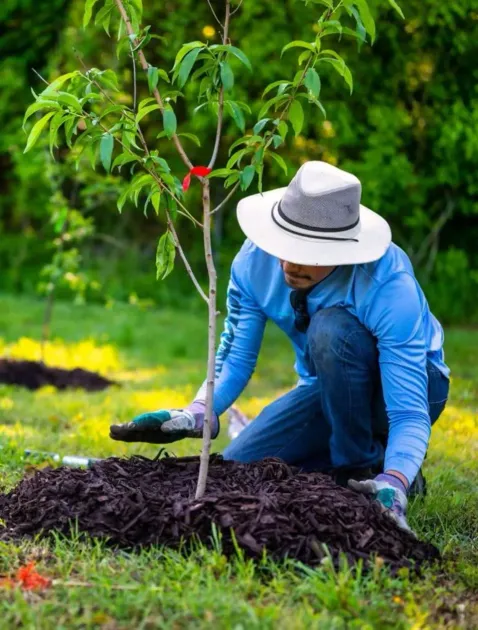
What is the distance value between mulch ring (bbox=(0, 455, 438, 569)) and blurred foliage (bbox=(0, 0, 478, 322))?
3.53m

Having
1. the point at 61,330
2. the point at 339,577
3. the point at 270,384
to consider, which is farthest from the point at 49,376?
the point at 339,577

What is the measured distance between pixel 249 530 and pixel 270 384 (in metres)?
3.56

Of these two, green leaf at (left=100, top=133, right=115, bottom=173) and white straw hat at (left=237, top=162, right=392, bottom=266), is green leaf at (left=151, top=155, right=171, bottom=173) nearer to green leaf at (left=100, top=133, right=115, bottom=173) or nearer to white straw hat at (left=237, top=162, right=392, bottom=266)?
green leaf at (left=100, top=133, right=115, bottom=173)

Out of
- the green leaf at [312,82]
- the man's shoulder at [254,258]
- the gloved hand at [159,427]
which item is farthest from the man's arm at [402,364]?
the green leaf at [312,82]

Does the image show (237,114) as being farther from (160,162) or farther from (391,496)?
(391,496)

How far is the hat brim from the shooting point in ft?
9.55

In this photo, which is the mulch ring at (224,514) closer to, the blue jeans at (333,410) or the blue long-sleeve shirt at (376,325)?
the blue long-sleeve shirt at (376,325)

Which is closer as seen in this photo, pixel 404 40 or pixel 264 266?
pixel 264 266

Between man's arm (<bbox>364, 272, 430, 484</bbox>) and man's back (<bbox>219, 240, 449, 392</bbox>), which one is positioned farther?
man's back (<bbox>219, 240, 449, 392</bbox>)

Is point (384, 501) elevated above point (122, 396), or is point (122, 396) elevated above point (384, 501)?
point (384, 501)

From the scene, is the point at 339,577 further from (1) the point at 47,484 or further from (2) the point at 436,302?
(2) the point at 436,302

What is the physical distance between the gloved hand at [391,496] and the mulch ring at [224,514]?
3 centimetres

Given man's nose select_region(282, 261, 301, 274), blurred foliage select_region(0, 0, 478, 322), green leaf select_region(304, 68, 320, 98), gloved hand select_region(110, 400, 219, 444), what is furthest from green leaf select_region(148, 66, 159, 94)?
blurred foliage select_region(0, 0, 478, 322)

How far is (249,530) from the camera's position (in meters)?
2.62
